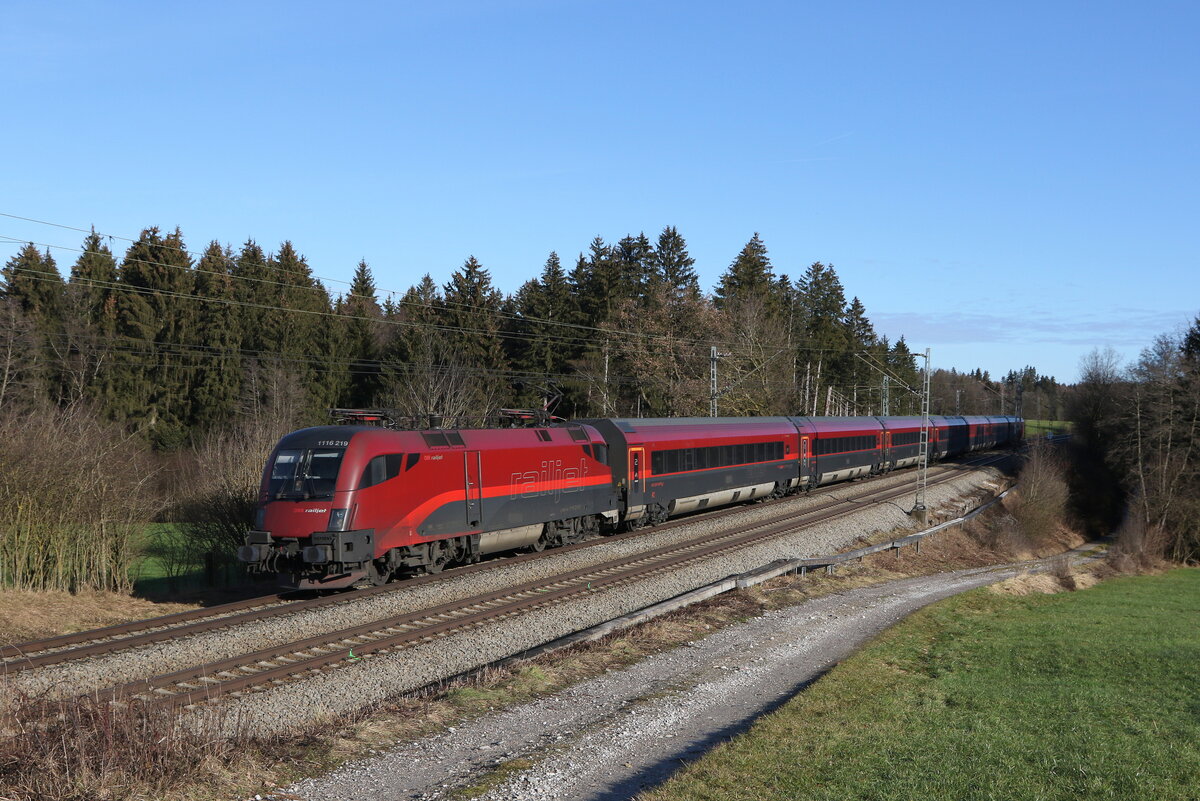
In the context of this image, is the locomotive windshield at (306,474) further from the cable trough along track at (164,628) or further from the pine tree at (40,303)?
the pine tree at (40,303)

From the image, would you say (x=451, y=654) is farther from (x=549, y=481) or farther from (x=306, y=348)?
(x=306, y=348)

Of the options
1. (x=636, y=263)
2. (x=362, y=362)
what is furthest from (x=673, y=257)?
(x=362, y=362)

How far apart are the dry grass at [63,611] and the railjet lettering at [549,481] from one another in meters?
7.42

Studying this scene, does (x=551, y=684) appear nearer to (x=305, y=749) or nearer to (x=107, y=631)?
(x=305, y=749)

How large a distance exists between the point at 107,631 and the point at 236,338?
45.7m

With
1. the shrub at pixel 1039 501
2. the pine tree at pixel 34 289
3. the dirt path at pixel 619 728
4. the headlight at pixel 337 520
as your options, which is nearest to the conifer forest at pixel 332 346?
the pine tree at pixel 34 289

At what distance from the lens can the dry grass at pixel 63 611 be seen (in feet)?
46.4

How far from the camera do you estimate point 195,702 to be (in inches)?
428

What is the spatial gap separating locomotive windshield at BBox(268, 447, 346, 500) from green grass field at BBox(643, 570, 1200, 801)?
9.59 m

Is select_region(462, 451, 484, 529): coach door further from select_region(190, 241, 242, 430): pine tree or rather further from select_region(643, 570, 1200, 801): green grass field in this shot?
select_region(190, 241, 242, 430): pine tree

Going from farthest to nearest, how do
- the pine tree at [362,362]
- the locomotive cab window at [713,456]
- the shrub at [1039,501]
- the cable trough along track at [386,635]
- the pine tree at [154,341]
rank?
the pine tree at [362,362], the pine tree at [154,341], the shrub at [1039,501], the locomotive cab window at [713,456], the cable trough along track at [386,635]

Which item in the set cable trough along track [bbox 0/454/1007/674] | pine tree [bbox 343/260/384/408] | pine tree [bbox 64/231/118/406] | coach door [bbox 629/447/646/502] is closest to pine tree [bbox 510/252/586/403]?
pine tree [bbox 343/260/384/408]

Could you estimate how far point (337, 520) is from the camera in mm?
16609

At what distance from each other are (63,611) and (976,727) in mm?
14422
